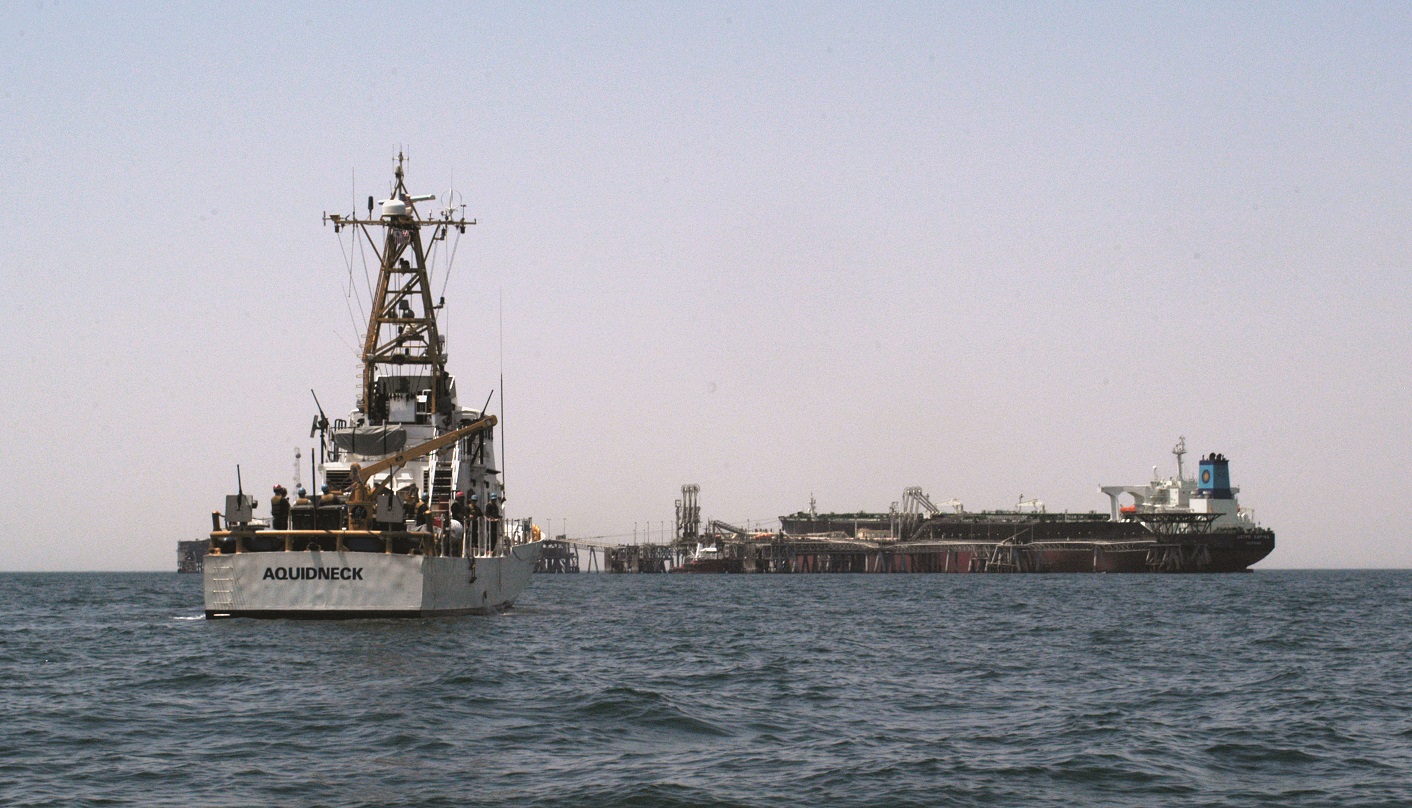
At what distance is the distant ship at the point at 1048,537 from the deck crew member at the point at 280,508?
10150cm

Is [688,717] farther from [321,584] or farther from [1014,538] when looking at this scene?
[1014,538]

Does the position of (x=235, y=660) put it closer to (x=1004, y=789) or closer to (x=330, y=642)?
(x=330, y=642)

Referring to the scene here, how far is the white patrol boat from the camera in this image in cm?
3269

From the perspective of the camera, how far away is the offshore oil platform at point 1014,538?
121m

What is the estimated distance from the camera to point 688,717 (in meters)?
18.8

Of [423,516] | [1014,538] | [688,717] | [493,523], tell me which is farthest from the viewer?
[1014,538]

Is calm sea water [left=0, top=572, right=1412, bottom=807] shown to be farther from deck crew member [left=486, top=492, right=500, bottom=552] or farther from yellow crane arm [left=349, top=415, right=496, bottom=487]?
deck crew member [left=486, top=492, right=500, bottom=552]

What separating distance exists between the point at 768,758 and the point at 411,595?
62.7ft

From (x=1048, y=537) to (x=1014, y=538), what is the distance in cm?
→ 347

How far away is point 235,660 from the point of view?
24.7 meters

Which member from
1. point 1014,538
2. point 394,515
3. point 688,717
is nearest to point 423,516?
point 394,515

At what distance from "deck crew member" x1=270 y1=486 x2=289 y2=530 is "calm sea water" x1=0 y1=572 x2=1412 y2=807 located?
102 inches

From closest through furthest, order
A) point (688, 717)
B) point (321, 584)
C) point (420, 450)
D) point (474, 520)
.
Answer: point (688, 717), point (321, 584), point (474, 520), point (420, 450)

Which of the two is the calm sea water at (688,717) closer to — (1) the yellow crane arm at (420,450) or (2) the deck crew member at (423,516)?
(2) the deck crew member at (423,516)
